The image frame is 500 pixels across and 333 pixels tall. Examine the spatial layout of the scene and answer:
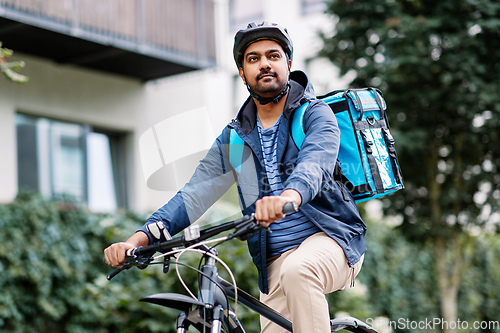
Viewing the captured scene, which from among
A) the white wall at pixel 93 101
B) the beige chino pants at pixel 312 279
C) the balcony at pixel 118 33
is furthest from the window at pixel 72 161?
the beige chino pants at pixel 312 279

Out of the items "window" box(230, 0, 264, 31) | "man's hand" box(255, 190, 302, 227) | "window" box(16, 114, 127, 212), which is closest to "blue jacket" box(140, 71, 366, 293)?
"man's hand" box(255, 190, 302, 227)

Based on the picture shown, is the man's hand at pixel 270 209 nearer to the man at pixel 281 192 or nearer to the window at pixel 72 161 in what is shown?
the man at pixel 281 192

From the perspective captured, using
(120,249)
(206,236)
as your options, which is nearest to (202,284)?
(206,236)

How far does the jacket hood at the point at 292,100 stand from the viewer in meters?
2.82

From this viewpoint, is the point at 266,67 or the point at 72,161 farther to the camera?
the point at 72,161

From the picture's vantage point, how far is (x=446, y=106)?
7699 mm

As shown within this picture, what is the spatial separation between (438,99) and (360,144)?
5.30 m

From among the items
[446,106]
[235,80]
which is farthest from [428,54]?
[235,80]

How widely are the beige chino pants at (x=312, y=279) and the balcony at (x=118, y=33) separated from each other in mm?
5983

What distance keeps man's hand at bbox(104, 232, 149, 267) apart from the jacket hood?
76cm

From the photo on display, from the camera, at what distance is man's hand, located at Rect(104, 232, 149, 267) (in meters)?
2.57

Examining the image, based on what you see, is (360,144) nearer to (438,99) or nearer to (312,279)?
(312,279)

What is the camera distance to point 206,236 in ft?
7.71

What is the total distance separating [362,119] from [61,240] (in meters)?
5.72
